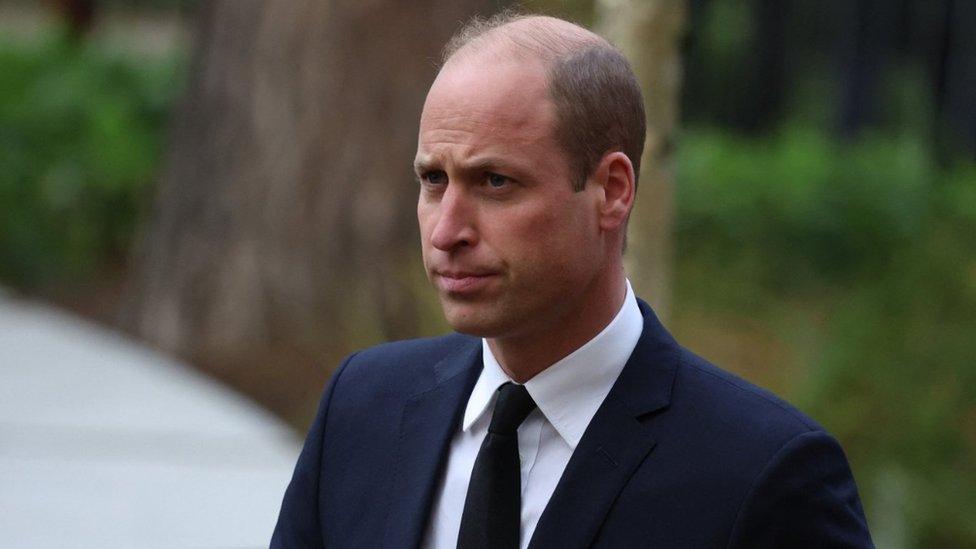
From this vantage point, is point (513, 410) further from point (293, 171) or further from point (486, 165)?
point (293, 171)

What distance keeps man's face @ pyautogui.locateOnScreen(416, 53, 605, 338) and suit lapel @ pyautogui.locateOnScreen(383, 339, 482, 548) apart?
0.27 meters

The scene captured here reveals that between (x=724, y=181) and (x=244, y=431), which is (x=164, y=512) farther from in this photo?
(x=724, y=181)

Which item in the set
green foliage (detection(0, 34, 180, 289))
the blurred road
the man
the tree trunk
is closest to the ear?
the man

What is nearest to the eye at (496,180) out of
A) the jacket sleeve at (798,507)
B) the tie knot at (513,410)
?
the tie knot at (513,410)

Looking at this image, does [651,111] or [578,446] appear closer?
[578,446]

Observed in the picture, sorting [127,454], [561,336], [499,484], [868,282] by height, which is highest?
[561,336]

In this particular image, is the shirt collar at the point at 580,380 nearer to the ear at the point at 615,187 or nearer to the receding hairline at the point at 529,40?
the ear at the point at 615,187

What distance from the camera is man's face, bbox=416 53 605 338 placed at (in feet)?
7.31

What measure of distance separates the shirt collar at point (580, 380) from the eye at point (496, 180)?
0.30m

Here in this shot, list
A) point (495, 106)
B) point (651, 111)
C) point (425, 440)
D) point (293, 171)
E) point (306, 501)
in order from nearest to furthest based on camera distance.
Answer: point (495, 106)
point (425, 440)
point (306, 501)
point (651, 111)
point (293, 171)

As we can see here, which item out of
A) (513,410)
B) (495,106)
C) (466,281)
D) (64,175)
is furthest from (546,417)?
(64,175)

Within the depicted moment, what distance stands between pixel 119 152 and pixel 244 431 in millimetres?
5033

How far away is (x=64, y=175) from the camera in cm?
1082

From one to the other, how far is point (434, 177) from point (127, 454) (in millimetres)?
4339
